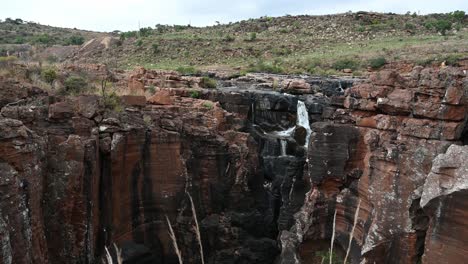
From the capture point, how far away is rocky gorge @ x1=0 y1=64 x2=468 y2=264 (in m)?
8.92

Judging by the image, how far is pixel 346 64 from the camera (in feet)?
116

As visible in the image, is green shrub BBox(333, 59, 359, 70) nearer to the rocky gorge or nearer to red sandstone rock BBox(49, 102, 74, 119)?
the rocky gorge

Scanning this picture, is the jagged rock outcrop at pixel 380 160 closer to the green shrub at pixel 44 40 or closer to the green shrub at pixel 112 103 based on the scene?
the green shrub at pixel 112 103

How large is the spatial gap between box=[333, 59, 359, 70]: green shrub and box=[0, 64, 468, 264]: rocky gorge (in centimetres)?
1844

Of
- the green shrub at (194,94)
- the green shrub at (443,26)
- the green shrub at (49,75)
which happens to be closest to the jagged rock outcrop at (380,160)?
the green shrub at (194,94)

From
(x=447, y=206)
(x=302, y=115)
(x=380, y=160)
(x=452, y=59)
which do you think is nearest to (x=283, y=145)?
(x=302, y=115)

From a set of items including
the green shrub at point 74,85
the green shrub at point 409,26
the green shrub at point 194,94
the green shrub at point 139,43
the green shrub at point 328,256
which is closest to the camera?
the green shrub at point 328,256

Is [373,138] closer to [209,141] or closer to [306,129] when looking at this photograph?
[209,141]

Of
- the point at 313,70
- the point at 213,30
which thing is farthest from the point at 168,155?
the point at 213,30

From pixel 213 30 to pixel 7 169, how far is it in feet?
174

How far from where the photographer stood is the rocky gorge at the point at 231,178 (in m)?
8.92

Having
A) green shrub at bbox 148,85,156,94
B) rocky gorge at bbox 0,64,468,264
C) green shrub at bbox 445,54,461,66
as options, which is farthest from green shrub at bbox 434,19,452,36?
green shrub at bbox 148,85,156,94

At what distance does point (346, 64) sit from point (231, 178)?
22809 millimetres

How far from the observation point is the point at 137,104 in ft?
48.6
